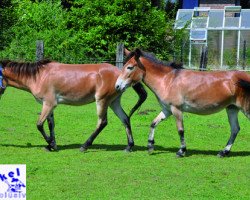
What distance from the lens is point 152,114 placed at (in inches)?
628

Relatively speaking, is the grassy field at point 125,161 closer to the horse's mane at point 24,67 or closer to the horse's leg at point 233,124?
the horse's leg at point 233,124

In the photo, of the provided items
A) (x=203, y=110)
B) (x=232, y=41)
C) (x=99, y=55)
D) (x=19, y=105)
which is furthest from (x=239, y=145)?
(x=232, y=41)

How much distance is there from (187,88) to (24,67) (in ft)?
9.77

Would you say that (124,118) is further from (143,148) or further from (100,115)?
(143,148)

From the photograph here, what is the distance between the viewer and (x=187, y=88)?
10508mm

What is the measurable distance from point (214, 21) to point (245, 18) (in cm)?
154

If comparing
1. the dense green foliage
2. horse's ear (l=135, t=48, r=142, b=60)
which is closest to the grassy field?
horse's ear (l=135, t=48, r=142, b=60)

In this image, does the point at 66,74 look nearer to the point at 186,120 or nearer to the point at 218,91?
the point at 218,91

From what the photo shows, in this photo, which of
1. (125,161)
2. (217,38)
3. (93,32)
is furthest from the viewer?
(217,38)

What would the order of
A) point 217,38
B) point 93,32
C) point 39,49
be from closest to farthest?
1. point 39,49
2. point 93,32
3. point 217,38

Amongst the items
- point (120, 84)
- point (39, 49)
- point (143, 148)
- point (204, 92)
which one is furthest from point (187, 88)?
point (39, 49)

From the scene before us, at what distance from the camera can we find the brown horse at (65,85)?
1098cm

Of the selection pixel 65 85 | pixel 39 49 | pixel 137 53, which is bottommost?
pixel 39 49

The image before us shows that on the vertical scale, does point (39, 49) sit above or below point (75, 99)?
below
